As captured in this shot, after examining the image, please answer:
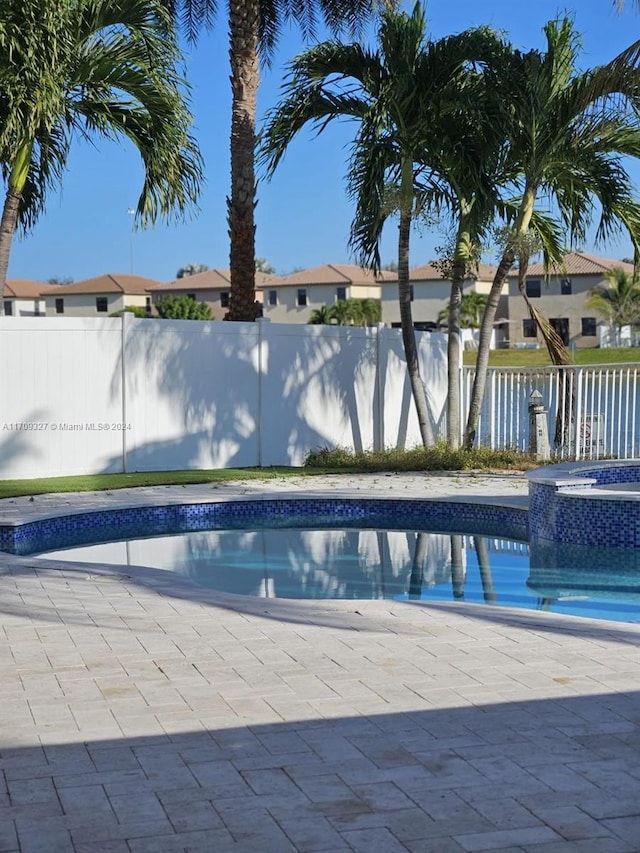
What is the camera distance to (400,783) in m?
4.11

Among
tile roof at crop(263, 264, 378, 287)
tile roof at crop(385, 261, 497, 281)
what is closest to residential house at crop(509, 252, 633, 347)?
tile roof at crop(385, 261, 497, 281)

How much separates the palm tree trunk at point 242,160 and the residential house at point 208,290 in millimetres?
55517

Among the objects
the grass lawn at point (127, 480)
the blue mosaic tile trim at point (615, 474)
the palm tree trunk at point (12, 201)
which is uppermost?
the palm tree trunk at point (12, 201)

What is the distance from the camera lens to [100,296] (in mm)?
76000

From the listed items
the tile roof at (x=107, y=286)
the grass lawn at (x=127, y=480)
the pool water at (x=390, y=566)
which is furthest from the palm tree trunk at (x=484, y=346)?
the tile roof at (x=107, y=286)

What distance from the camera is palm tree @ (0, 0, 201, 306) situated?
13453 millimetres

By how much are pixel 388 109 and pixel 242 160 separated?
284 centimetres

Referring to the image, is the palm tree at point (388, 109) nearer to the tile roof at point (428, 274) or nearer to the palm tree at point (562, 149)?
the palm tree at point (562, 149)

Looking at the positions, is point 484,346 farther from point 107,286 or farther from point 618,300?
point 107,286

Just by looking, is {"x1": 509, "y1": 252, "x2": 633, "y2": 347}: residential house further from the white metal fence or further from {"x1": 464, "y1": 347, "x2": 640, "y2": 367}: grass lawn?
the white metal fence

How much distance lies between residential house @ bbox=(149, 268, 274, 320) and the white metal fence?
183ft

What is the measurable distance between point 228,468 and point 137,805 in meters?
12.2

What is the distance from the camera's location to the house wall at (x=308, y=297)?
2773 inches

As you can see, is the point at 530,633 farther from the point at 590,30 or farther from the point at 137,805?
the point at 590,30
